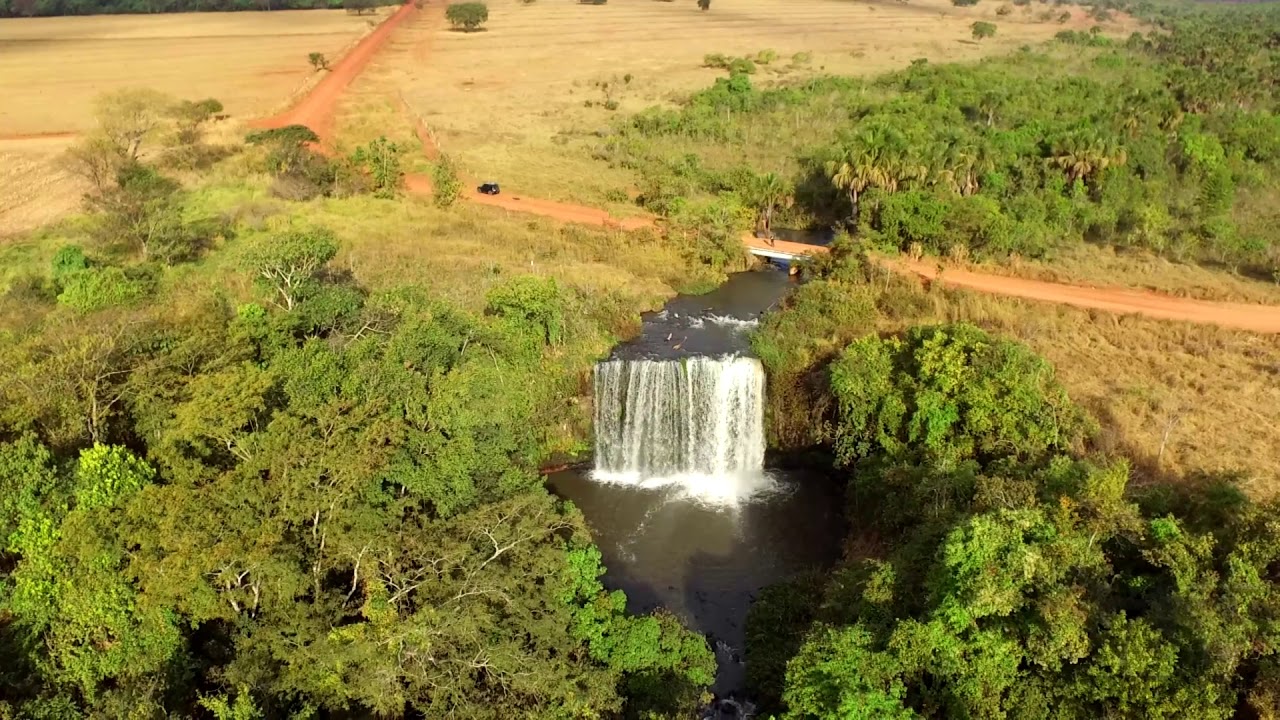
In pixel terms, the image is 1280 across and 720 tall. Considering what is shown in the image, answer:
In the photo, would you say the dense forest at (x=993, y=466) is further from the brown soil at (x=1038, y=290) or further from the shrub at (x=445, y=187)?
the shrub at (x=445, y=187)

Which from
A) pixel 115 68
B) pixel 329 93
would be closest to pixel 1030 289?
pixel 329 93

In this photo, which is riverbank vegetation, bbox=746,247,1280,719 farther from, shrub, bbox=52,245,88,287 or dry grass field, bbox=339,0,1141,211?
shrub, bbox=52,245,88,287

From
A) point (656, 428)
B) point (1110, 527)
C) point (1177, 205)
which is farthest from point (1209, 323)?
point (656, 428)

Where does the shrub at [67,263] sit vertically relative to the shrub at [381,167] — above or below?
below

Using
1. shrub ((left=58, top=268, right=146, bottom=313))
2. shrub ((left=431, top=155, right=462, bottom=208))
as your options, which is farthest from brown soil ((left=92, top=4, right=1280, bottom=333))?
shrub ((left=58, top=268, right=146, bottom=313))

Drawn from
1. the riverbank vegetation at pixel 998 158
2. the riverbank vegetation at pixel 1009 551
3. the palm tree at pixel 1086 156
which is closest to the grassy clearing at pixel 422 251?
the riverbank vegetation at pixel 998 158

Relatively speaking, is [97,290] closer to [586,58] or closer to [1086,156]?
[1086,156]
